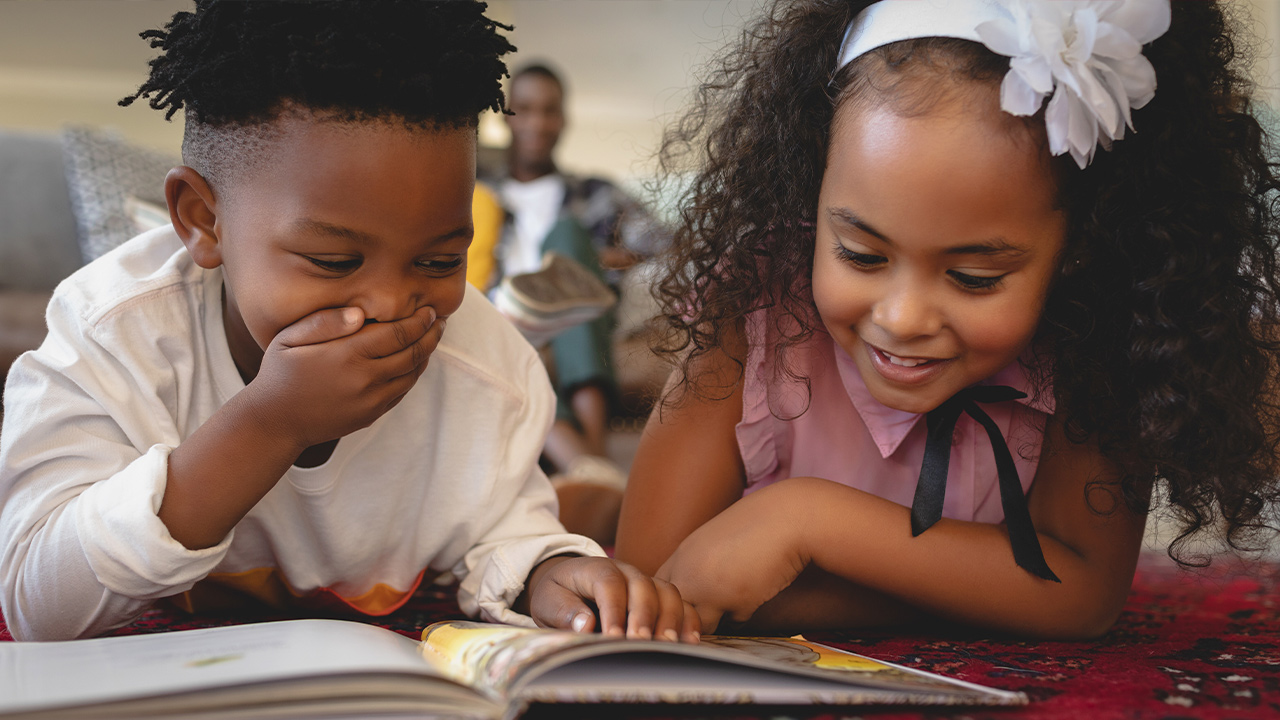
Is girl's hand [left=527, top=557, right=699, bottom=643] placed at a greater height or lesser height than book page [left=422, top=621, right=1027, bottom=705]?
lesser

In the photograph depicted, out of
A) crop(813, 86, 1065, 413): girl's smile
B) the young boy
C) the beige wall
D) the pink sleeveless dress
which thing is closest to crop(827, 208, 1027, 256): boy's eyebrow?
crop(813, 86, 1065, 413): girl's smile

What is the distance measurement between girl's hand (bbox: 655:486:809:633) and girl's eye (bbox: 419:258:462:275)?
0.33 m

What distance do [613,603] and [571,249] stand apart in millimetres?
1760

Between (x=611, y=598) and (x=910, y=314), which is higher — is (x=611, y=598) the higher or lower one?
the lower one

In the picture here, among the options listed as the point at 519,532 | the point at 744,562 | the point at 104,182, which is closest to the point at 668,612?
the point at 744,562

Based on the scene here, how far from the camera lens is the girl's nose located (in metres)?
0.78

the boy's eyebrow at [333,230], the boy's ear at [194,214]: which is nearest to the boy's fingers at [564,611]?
the boy's eyebrow at [333,230]

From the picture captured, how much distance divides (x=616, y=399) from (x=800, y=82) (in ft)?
4.99

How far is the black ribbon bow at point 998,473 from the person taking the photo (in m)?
0.86

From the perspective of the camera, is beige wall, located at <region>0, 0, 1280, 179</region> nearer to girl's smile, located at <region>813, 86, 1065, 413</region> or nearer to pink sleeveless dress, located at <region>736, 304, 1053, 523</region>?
pink sleeveless dress, located at <region>736, 304, 1053, 523</region>

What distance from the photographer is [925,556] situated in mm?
846

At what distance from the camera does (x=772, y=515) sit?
0.84m

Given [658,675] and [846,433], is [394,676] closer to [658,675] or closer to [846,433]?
[658,675]

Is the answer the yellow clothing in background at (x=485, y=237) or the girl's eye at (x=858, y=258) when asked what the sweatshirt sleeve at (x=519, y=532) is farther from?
the yellow clothing in background at (x=485, y=237)
